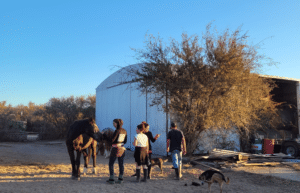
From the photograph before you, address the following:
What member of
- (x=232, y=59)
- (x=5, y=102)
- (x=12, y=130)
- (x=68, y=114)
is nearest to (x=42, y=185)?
(x=232, y=59)

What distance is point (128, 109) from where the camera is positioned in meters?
15.2

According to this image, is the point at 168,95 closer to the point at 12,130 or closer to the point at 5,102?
the point at 12,130

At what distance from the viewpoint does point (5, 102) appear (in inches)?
1591

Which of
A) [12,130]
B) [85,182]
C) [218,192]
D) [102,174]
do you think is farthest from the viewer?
[12,130]

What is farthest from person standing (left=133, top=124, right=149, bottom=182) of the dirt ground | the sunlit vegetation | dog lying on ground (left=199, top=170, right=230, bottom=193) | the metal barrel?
the sunlit vegetation

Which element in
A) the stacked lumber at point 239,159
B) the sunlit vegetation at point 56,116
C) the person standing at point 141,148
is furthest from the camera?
the sunlit vegetation at point 56,116

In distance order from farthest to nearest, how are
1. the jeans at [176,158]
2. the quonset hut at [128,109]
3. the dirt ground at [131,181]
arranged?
the quonset hut at [128,109] → the jeans at [176,158] → the dirt ground at [131,181]

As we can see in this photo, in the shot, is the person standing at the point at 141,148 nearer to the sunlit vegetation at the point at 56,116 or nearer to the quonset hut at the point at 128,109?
the quonset hut at the point at 128,109

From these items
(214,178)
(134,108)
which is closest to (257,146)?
(134,108)

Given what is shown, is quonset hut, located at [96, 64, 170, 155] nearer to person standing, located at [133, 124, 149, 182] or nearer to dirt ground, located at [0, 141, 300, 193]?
dirt ground, located at [0, 141, 300, 193]

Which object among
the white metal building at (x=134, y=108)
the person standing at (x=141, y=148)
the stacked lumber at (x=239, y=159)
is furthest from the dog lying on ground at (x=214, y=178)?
the white metal building at (x=134, y=108)

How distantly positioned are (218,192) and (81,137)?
3961 mm

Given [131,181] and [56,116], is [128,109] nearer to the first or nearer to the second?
[131,181]

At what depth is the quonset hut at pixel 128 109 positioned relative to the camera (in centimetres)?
1246
